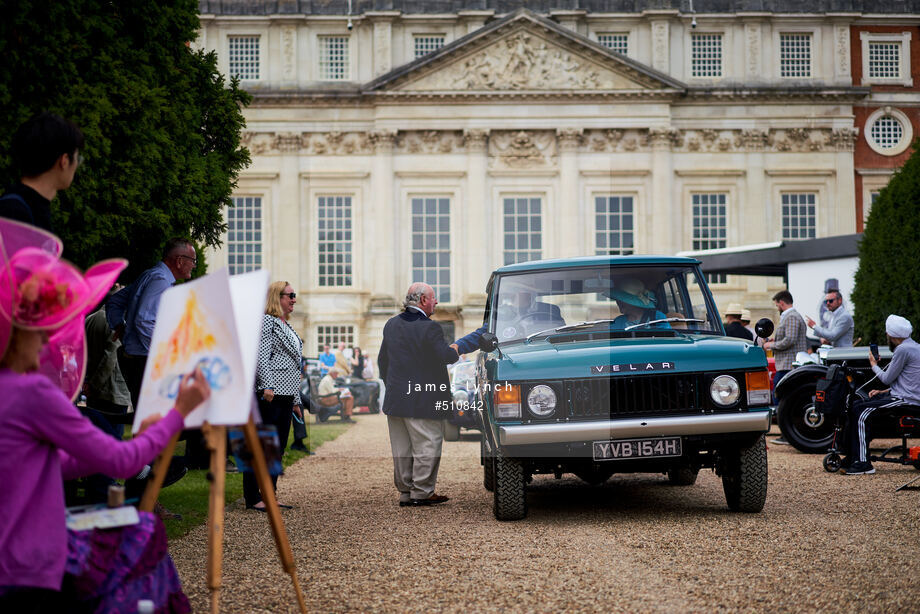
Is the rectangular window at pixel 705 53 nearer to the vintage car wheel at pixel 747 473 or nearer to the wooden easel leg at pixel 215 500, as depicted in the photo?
the vintage car wheel at pixel 747 473

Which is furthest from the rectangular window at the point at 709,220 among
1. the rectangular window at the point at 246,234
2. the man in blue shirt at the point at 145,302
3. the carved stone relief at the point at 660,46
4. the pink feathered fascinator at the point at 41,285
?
the pink feathered fascinator at the point at 41,285

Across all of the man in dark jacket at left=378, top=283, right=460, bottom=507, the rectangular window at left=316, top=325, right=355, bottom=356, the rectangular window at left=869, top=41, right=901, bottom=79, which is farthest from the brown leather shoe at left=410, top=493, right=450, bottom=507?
the rectangular window at left=869, top=41, right=901, bottom=79

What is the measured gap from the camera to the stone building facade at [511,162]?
3800 centimetres

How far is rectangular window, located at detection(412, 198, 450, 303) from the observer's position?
38.6 meters

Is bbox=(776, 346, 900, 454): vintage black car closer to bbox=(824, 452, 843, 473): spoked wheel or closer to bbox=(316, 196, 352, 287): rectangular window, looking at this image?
bbox=(824, 452, 843, 473): spoked wheel

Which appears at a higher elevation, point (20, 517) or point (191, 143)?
point (191, 143)

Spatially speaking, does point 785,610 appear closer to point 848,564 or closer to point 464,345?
point 848,564

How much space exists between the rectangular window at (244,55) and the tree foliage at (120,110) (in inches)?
1183

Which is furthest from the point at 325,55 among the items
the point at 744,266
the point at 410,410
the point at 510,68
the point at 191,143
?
the point at 410,410

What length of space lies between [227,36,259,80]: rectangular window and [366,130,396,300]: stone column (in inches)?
252

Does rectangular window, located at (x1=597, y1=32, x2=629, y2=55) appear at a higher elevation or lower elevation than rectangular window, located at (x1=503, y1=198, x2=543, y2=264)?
higher

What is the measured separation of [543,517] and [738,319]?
29.4ft

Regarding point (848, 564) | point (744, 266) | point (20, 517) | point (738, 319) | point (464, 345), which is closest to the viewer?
point (20, 517)

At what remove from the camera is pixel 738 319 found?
623 inches
